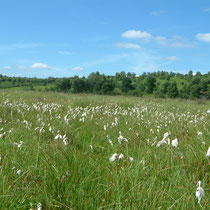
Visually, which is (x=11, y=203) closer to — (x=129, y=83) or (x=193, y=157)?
(x=193, y=157)

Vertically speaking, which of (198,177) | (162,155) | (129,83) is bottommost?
(198,177)

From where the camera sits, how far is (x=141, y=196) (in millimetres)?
1751

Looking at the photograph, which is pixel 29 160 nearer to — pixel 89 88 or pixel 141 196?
pixel 141 196

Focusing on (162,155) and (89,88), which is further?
(89,88)

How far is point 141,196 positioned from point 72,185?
0.61 metres

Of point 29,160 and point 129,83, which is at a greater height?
point 129,83

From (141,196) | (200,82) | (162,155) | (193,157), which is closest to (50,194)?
(141,196)

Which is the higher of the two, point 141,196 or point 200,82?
point 200,82

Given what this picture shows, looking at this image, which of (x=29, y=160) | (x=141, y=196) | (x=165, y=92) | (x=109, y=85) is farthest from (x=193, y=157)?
(x=165, y=92)

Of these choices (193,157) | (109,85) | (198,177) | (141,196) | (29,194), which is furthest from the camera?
(109,85)

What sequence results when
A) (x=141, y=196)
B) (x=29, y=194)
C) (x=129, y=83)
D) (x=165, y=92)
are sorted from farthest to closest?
(x=129, y=83) → (x=165, y=92) → (x=29, y=194) → (x=141, y=196)

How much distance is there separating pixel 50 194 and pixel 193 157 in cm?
187

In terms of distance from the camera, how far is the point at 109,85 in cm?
9688

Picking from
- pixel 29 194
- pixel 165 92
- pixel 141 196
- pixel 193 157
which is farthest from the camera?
pixel 165 92
